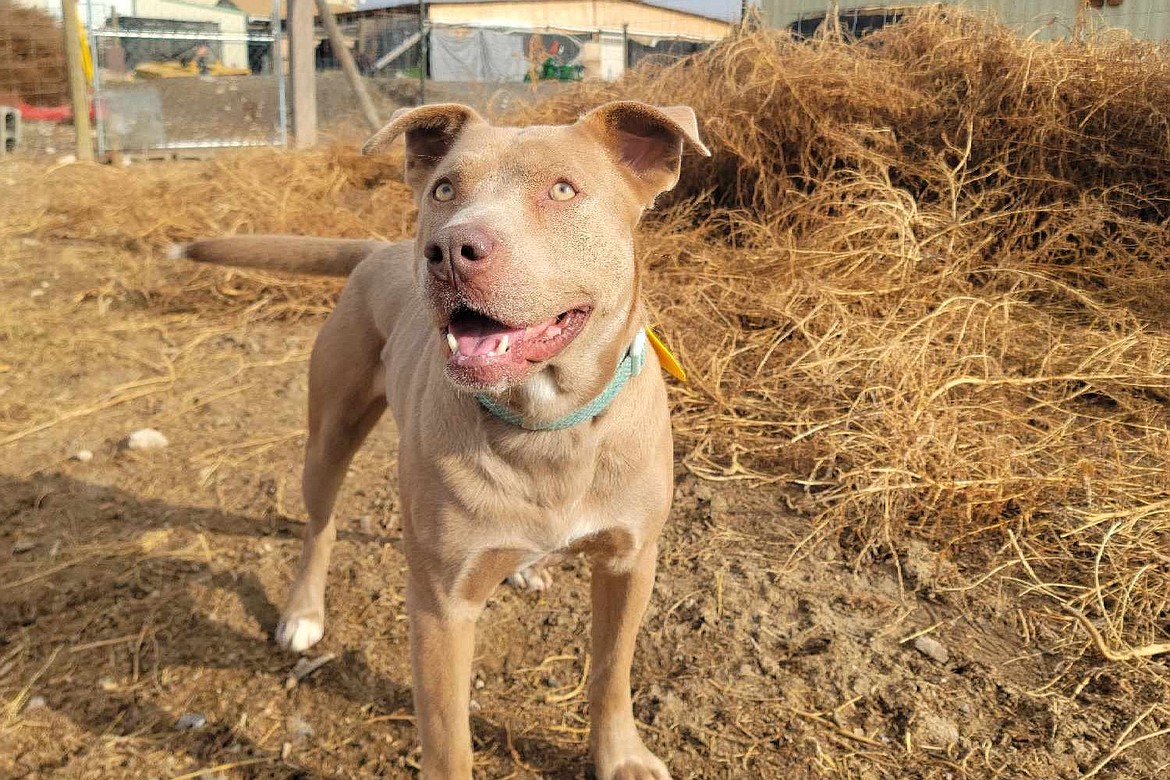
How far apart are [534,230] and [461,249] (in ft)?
0.76

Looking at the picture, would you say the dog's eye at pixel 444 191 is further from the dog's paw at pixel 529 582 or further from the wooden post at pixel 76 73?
the wooden post at pixel 76 73

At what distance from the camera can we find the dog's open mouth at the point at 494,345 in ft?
6.02

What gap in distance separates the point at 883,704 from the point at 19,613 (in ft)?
9.83

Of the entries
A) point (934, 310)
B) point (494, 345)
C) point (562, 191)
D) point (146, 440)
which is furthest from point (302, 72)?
point (494, 345)

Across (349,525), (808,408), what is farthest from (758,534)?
(349,525)

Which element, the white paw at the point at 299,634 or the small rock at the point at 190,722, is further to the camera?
the white paw at the point at 299,634

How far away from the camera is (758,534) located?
3.48 m

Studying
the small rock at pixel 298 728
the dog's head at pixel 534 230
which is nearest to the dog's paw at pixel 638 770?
the small rock at pixel 298 728

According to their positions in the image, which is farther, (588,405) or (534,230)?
(588,405)

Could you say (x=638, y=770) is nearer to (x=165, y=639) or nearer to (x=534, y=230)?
(x=534, y=230)

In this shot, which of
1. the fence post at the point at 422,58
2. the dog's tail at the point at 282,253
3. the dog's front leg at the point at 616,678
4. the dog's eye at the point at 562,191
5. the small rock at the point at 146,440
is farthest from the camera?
the fence post at the point at 422,58

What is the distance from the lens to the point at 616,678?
245cm

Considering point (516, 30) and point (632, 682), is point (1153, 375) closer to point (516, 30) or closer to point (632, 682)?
point (632, 682)

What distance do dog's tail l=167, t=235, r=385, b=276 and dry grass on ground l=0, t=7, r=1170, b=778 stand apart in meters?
1.72
